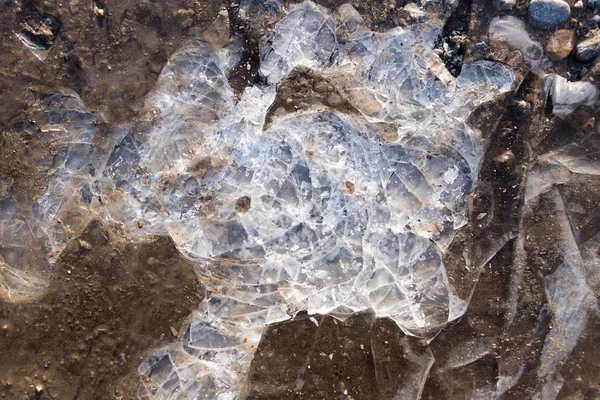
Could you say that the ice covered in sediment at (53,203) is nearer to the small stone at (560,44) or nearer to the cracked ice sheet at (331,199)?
the cracked ice sheet at (331,199)

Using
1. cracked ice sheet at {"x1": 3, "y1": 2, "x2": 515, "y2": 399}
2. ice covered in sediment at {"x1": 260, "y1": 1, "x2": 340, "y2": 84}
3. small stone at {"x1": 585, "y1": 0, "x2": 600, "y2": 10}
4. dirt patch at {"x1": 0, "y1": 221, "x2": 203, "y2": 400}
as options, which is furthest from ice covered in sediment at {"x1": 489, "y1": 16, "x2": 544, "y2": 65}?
dirt patch at {"x1": 0, "y1": 221, "x2": 203, "y2": 400}

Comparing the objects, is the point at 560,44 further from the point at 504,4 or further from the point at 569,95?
the point at 504,4

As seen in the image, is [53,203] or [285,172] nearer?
[285,172]

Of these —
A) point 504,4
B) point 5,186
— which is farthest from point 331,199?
point 5,186

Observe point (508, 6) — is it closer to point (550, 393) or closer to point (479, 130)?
point (479, 130)

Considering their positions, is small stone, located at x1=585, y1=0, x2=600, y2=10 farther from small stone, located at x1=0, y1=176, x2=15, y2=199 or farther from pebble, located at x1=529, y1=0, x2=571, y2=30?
small stone, located at x1=0, y1=176, x2=15, y2=199
